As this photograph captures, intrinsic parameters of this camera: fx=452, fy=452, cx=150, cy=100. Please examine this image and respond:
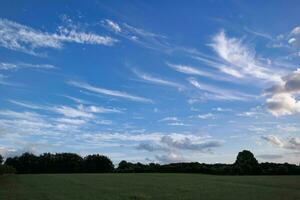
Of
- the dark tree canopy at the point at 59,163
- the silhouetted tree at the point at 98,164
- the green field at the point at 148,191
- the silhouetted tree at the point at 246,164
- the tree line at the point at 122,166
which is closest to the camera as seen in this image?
the green field at the point at 148,191

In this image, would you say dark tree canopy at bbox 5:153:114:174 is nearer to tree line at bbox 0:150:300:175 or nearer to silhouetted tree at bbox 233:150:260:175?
tree line at bbox 0:150:300:175

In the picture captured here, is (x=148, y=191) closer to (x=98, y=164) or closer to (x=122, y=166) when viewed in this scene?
(x=122, y=166)

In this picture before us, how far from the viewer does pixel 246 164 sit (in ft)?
488

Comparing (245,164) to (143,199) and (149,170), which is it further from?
(143,199)

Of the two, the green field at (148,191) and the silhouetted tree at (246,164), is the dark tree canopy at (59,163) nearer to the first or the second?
the silhouetted tree at (246,164)

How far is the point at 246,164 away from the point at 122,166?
50116 millimetres

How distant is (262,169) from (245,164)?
29.5ft

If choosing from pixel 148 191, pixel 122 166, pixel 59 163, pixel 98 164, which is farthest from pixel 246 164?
pixel 148 191

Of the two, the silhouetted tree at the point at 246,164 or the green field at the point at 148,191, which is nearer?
the green field at the point at 148,191

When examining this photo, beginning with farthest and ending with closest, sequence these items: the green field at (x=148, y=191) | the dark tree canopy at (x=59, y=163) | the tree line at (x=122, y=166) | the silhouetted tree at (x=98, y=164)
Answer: the silhouetted tree at (x=98, y=164), the dark tree canopy at (x=59, y=163), the tree line at (x=122, y=166), the green field at (x=148, y=191)

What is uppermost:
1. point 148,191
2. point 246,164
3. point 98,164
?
point 98,164

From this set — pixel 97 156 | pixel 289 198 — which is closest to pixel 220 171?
pixel 97 156

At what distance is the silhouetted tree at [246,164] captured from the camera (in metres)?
146

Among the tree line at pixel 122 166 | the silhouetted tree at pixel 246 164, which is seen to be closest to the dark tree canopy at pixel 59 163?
the tree line at pixel 122 166
